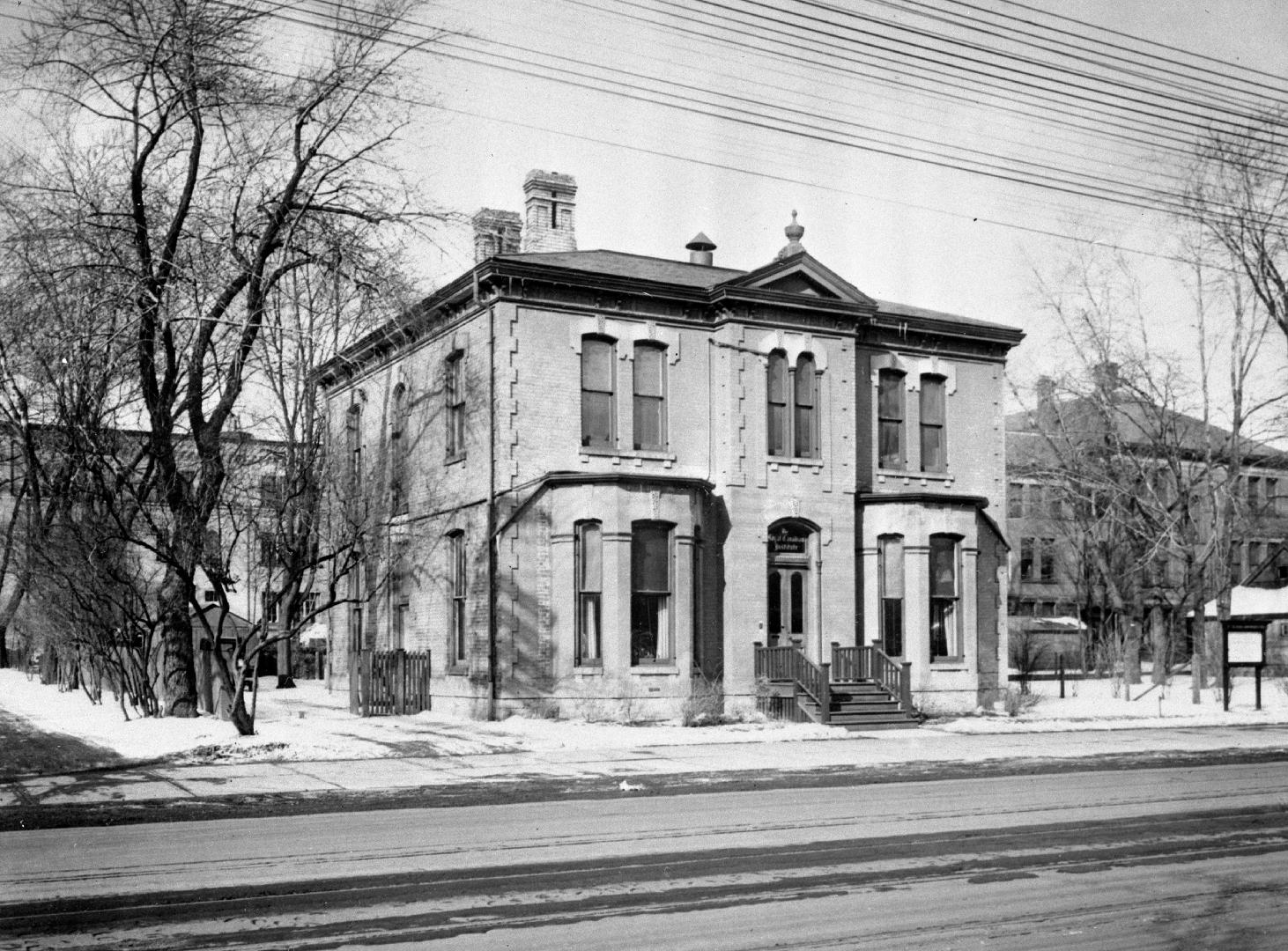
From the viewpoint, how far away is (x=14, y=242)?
78.8ft

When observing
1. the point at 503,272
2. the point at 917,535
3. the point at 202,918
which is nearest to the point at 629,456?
the point at 503,272

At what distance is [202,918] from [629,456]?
19.9 metres

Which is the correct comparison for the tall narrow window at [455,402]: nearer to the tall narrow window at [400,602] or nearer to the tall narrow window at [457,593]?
the tall narrow window at [457,593]

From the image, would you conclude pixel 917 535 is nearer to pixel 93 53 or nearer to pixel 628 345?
pixel 628 345

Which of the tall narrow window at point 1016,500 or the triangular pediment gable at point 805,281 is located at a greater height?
the triangular pediment gable at point 805,281

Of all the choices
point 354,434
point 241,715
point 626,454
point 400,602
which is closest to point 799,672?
point 626,454

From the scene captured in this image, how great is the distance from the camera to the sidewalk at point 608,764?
16453 millimetres

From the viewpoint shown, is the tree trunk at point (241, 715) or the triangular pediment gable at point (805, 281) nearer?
the tree trunk at point (241, 715)

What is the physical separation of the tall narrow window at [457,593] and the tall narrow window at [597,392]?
357 centimetres

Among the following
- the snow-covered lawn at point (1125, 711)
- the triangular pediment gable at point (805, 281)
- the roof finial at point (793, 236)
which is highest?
the roof finial at point (793, 236)

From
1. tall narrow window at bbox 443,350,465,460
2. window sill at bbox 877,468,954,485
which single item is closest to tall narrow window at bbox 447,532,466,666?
tall narrow window at bbox 443,350,465,460

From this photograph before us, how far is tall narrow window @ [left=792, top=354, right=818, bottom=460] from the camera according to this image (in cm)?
2980

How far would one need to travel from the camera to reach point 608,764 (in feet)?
64.1

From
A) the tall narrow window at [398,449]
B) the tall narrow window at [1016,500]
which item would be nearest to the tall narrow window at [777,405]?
the tall narrow window at [398,449]
